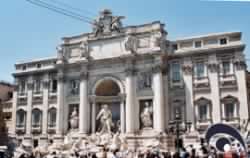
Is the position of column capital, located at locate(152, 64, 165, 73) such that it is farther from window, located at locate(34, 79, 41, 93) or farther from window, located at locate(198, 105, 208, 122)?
window, located at locate(34, 79, 41, 93)

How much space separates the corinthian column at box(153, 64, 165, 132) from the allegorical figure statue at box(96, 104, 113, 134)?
3969mm

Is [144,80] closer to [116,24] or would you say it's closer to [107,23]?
[116,24]

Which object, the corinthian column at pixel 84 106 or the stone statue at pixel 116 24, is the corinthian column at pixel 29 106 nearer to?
the corinthian column at pixel 84 106

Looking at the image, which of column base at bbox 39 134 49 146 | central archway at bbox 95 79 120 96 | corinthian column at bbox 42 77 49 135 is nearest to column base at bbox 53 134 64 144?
column base at bbox 39 134 49 146

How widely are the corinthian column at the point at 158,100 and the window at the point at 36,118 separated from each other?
1215cm

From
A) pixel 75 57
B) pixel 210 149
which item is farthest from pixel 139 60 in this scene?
pixel 210 149

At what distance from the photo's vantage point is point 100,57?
96.1 ft

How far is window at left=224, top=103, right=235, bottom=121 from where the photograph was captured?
24609mm

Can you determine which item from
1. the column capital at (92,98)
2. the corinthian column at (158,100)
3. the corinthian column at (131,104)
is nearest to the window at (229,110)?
the corinthian column at (158,100)

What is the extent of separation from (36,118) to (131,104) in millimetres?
10892

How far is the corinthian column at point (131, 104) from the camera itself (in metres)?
26.5

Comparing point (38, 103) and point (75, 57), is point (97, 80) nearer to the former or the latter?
point (75, 57)

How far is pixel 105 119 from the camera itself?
1098 inches

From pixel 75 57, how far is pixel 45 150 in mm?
8476
